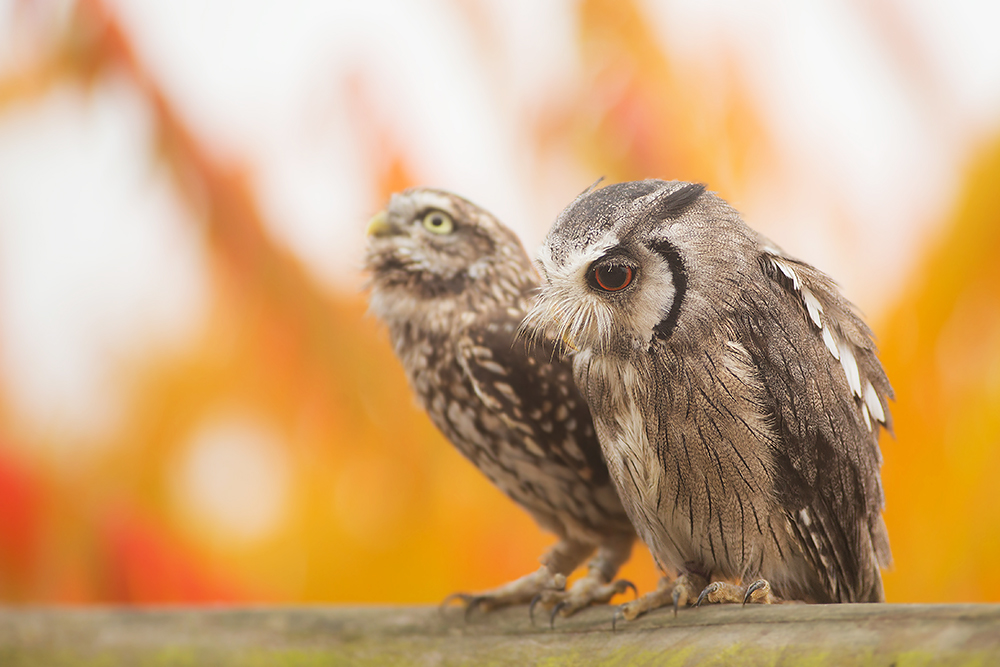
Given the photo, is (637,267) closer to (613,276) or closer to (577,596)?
(613,276)

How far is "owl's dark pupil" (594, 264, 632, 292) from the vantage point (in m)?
0.75

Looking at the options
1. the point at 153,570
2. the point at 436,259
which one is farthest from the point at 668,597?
the point at 153,570

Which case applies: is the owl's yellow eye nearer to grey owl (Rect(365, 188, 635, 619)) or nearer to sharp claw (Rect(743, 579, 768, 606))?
grey owl (Rect(365, 188, 635, 619))

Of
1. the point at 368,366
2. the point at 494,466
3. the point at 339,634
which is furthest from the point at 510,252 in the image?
the point at 368,366

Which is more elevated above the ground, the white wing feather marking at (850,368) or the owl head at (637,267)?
the owl head at (637,267)

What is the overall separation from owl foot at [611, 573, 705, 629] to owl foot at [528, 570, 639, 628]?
106 millimetres

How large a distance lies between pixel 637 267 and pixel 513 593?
0.57m

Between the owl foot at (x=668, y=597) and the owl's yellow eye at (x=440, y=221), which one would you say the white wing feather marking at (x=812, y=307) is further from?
the owl's yellow eye at (x=440, y=221)

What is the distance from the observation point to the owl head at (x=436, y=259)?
1088 millimetres

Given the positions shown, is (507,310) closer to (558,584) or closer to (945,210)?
(558,584)

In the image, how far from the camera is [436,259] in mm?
1092

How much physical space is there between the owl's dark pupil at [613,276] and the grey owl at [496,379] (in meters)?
0.25

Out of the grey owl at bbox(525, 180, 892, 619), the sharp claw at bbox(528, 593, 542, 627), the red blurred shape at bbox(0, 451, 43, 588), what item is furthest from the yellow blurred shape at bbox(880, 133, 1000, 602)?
the red blurred shape at bbox(0, 451, 43, 588)

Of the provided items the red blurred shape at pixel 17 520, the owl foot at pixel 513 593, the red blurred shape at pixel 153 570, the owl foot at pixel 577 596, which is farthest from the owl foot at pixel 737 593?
the red blurred shape at pixel 17 520
